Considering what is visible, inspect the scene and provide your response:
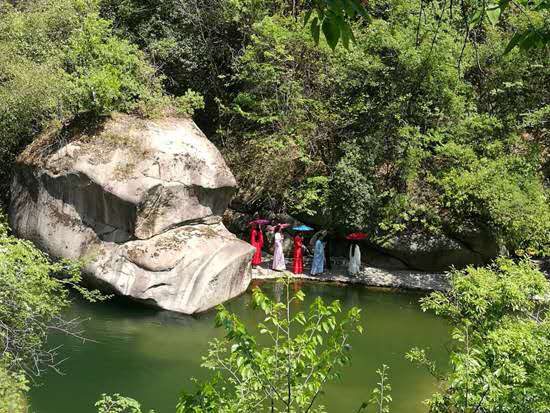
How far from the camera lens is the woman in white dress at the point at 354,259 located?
1377cm

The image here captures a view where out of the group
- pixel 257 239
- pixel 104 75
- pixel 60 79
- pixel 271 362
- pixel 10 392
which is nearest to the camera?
pixel 271 362

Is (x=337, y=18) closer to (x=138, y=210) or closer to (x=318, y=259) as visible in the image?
(x=138, y=210)

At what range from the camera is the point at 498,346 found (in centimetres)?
453

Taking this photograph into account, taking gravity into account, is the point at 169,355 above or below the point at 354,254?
below

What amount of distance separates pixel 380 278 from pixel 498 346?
919 centimetres

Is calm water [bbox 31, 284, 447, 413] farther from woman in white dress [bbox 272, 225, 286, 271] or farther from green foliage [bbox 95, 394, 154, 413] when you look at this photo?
green foliage [bbox 95, 394, 154, 413]

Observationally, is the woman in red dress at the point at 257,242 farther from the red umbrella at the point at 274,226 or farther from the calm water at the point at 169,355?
the calm water at the point at 169,355

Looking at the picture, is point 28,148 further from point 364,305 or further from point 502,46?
point 502,46

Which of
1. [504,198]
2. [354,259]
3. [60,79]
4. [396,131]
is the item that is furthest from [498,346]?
[60,79]

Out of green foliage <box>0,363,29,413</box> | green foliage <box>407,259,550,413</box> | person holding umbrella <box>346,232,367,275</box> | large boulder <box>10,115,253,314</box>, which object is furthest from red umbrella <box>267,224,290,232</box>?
green foliage <box>0,363,29,413</box>

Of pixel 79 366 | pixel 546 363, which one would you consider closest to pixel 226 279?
pixel 79 366

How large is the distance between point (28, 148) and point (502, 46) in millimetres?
11334

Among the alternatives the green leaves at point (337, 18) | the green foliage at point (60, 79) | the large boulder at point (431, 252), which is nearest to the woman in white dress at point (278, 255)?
the large boulder at point (431, 252)

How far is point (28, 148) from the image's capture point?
1302 cm
